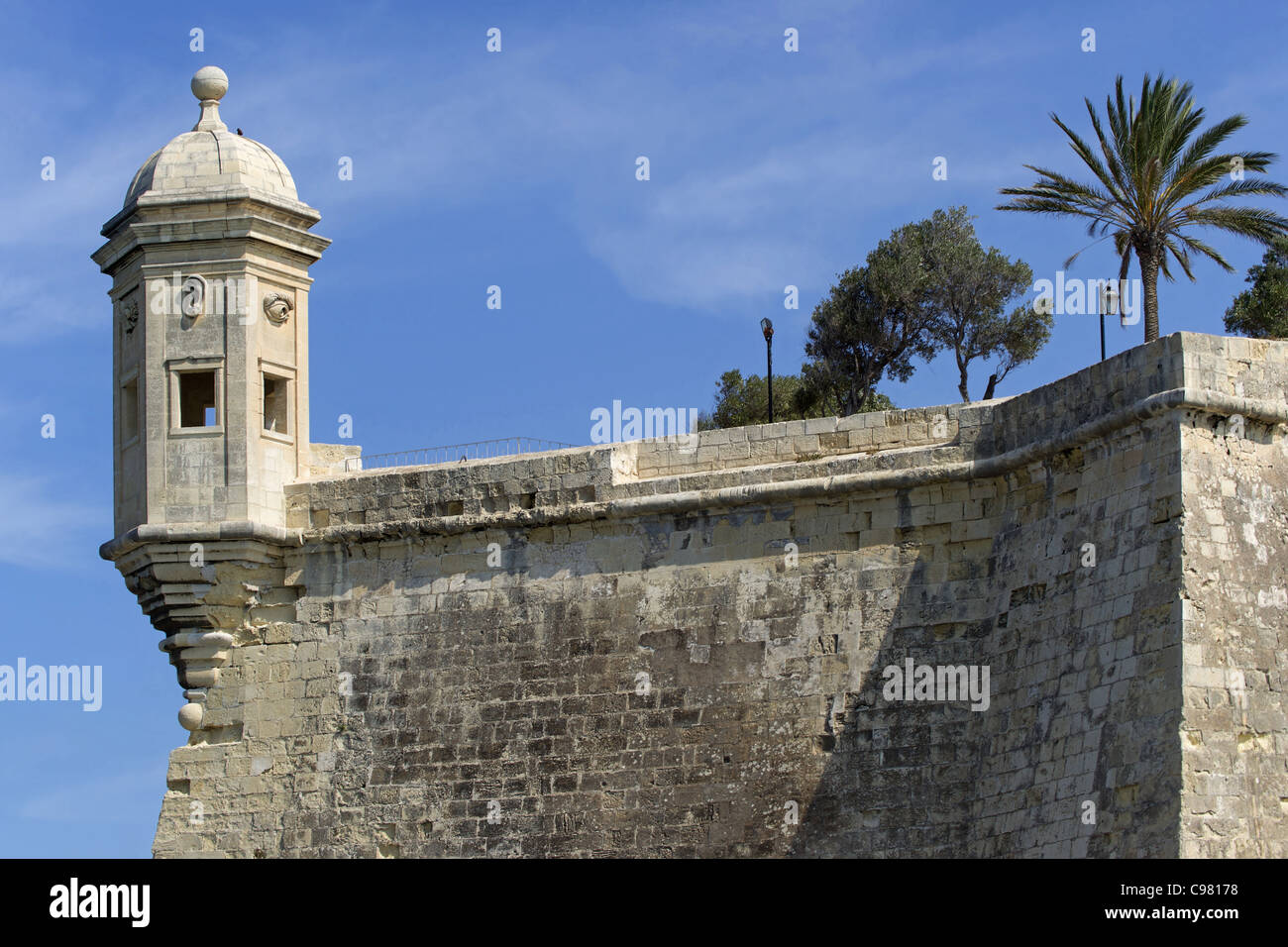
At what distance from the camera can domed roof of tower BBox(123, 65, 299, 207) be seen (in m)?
22.5

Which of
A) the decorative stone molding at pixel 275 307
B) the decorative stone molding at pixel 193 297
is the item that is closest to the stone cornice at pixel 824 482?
the decorative stone molding at pixel 275 307

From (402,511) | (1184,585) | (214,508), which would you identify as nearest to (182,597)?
(214,508)

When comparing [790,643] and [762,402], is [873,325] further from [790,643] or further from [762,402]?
[790,643]

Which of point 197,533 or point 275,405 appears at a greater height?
point 275,405

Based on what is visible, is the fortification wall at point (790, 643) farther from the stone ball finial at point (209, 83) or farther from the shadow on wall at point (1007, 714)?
the stone ball finial at point (209, 83)

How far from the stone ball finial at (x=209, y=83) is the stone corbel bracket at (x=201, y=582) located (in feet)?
15.0

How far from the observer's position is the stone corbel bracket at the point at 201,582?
21906mm

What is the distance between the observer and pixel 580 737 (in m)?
20.5

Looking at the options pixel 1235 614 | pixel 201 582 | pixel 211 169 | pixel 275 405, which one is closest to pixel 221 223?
pixel 211 169

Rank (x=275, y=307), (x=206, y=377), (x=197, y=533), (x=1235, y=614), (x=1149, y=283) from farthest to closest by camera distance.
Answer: (x=1149, y=283), (x=206, y=377), (x=275, y=307), (x=197, y=533), (x=1235, y=614)

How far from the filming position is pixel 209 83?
23.4 m

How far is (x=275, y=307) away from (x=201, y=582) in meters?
2.75

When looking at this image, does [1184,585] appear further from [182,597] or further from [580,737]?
[182,597]
